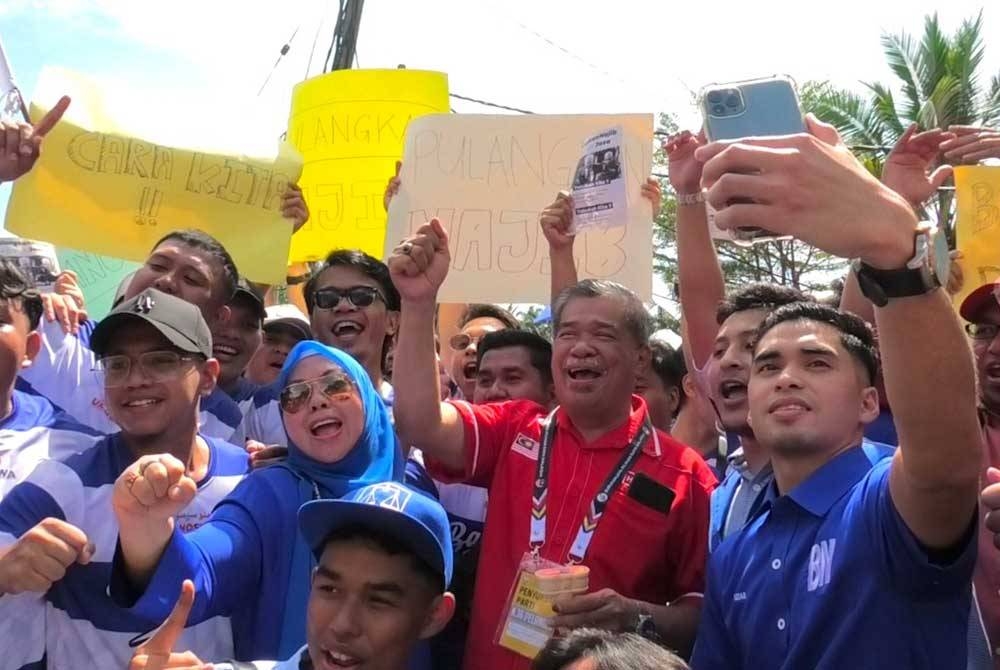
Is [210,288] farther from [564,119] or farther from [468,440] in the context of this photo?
[564,119]

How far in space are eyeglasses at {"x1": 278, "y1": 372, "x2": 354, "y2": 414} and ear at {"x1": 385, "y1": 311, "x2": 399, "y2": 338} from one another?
1.10 m

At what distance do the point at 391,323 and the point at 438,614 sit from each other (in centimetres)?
184

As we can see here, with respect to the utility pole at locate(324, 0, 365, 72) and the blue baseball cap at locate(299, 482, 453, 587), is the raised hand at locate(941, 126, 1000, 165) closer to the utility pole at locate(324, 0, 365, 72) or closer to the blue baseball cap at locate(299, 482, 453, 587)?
the blue baseball cap at locate(299, 482, 453, 587)

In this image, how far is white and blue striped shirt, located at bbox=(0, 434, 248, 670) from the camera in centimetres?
248

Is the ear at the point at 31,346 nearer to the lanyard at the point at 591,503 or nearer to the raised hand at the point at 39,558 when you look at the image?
the raised hand at the point at 39,558

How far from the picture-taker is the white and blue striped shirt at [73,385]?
11.5 ft

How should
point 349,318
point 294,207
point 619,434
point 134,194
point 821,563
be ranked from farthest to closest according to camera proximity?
point 294,207 → point 134,194 → point 349,318 → point 619,434 → point 821,563

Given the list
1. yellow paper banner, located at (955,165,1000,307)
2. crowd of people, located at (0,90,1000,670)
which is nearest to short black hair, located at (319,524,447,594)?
crowd of people, located at (0,90,1000,670)

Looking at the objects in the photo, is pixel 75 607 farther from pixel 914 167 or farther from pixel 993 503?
pixel 914 167

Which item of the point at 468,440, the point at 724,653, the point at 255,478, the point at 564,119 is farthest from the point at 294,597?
the point at 564,119

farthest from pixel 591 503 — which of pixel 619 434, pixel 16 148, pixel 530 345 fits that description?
pixel 16 148

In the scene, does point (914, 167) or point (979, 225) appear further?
point (979, 225)

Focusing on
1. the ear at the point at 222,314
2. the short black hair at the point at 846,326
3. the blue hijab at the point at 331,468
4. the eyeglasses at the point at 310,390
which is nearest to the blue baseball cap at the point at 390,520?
the blue hijab at the point at 331,468

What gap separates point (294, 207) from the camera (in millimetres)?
4602
